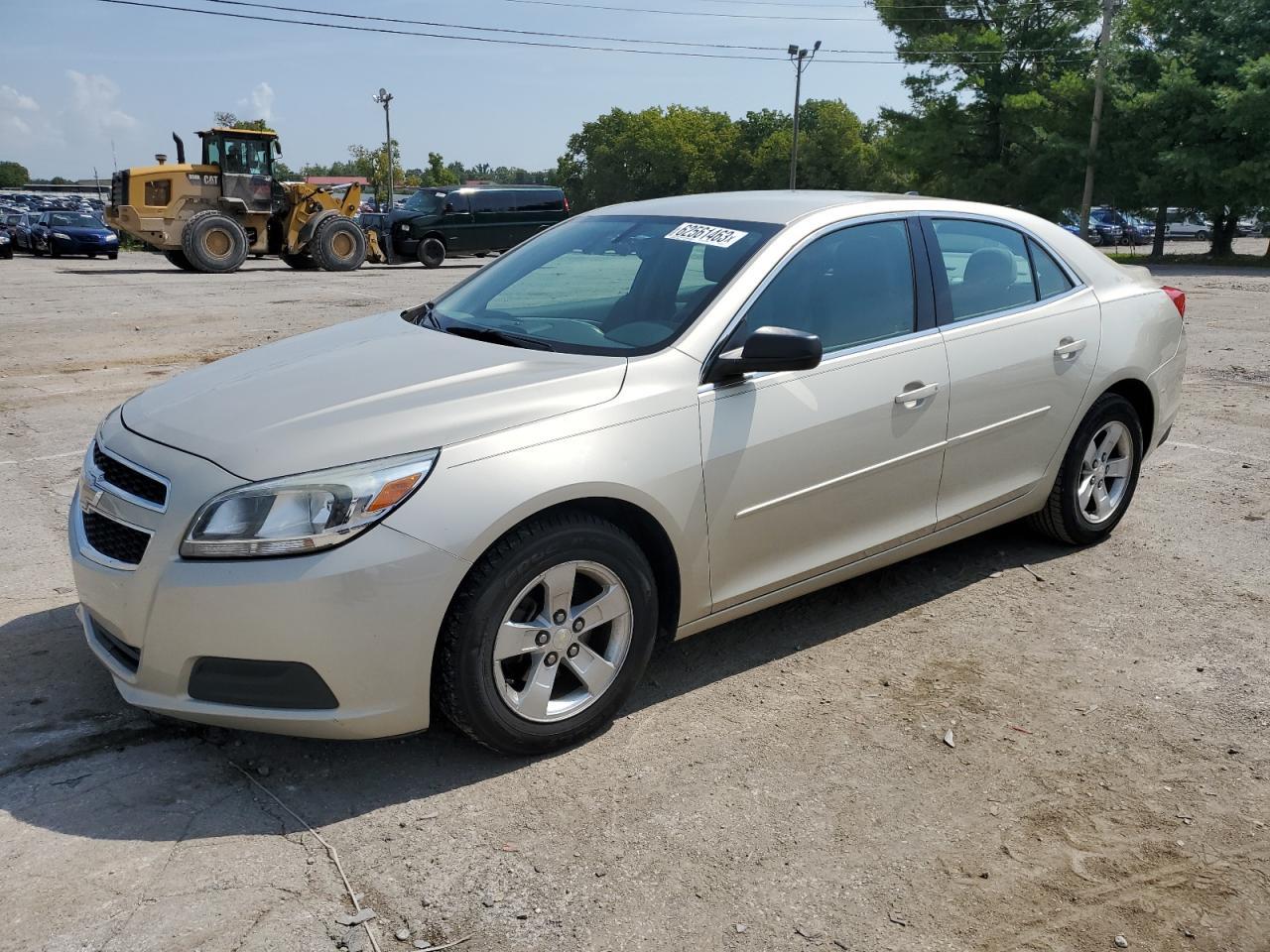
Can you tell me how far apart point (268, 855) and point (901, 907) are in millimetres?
1548

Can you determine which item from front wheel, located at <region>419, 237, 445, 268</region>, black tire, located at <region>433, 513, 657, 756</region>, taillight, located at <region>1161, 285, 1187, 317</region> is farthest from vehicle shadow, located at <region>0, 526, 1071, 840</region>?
front wheel, located at <region>419, 237, 445, 268</region>

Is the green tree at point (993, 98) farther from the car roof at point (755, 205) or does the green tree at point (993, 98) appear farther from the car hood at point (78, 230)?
the car roof at point (755, 205)

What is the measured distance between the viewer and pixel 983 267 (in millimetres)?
4496

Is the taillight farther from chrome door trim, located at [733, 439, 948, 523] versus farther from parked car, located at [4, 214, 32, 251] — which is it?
parked car, located at [4, 214, 32, 251]

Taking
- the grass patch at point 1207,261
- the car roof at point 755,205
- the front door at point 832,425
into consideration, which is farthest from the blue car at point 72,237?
the front door at point 832,425

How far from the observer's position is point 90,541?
3209 mm

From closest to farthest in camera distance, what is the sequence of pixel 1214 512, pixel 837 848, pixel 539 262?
pixel 837 848 < pixel 539 262 < pixel 1214 512

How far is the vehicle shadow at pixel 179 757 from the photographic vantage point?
292cm

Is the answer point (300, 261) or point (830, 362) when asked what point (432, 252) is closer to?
point (300, 261)

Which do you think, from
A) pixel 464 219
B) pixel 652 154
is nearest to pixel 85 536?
pixel 464 219

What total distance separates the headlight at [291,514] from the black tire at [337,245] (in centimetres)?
2370

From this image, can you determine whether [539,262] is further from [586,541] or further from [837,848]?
[837,848]

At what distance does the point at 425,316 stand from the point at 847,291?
164cm

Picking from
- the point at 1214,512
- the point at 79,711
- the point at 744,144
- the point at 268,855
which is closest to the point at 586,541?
the point at 268,855
